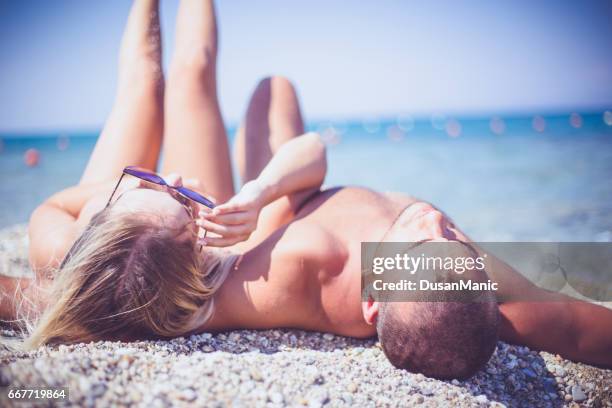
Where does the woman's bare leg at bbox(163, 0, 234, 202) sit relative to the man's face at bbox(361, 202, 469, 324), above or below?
above

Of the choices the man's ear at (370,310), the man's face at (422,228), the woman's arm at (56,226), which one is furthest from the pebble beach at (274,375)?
the man's face at (422,228)

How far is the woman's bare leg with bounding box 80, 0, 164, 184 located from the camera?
3512 mm

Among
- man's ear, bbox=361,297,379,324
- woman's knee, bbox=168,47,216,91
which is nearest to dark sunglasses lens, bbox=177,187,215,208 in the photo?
man's ear, bbox=361,297,379,324

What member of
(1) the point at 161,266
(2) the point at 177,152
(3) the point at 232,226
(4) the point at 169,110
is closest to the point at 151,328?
(1) the point at 161,266

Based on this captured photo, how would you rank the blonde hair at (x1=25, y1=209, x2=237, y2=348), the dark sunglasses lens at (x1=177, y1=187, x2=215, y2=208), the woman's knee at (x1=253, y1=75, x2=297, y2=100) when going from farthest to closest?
the woman's knee at (x1=253, y1=75, x2=297, y2=100)
the dark sunglasses lens at (x1=177, y1=187, x2=215, y2=208)
the blonde hair at (x1=25, y1=209, x2=237, y2=348)

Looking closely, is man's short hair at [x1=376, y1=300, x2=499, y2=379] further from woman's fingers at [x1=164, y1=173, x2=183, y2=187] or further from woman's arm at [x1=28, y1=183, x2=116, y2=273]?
woman's arm at [x1=28, y1=183, x2=116, y2=273]

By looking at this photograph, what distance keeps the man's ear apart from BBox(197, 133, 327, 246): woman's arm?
2.86 ft

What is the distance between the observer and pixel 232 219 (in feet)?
8.05

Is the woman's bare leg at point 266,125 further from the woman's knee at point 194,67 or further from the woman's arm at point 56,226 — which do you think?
the woman's arm at point 56,226

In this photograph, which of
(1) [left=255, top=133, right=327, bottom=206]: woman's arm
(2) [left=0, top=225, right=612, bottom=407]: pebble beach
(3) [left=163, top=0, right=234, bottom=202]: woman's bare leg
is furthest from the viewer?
(3) [left=163, top=0, right=234, bottom=202]: woman's bare leg

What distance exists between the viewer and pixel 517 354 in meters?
2.70

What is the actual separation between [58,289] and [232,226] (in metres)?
1.04

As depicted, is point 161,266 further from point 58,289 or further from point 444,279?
point 444,279

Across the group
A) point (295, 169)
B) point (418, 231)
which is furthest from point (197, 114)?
point (418, 231)
